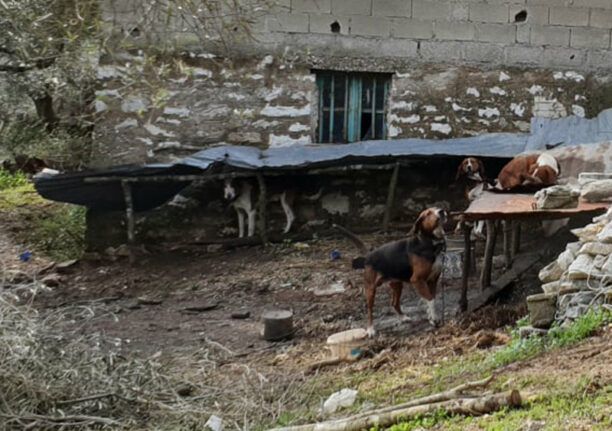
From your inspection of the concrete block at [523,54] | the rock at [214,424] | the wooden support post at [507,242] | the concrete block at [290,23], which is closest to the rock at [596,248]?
the wooden support post at [507,242]

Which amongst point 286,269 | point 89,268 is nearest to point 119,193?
point 89,268

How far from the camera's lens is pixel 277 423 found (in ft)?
16.4

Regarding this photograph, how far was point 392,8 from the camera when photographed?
11180 mm

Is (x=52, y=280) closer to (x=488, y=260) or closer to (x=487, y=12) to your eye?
(x=488, y=260)

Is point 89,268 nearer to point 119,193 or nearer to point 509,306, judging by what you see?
point 119,193

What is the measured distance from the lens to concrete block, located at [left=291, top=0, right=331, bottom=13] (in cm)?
1103

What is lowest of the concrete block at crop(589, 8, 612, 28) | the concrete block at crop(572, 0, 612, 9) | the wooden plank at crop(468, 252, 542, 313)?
the wooden plank at crop(468, 252, 542, 313)

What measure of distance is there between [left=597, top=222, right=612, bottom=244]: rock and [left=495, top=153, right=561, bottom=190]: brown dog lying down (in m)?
2.27

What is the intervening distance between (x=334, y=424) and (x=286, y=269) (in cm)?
525

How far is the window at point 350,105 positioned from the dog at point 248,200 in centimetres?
97

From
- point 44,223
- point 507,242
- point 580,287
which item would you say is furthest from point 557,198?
point 44,223

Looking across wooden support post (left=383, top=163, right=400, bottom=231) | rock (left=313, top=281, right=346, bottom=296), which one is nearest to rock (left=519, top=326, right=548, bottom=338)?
rock (left=313, top=281, right=346, bottom=296)

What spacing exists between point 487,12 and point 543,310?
6.83 m

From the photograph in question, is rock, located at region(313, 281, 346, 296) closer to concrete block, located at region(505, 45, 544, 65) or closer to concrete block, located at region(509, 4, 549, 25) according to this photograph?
concrete block, located at region(505, 45, 544, 65)
